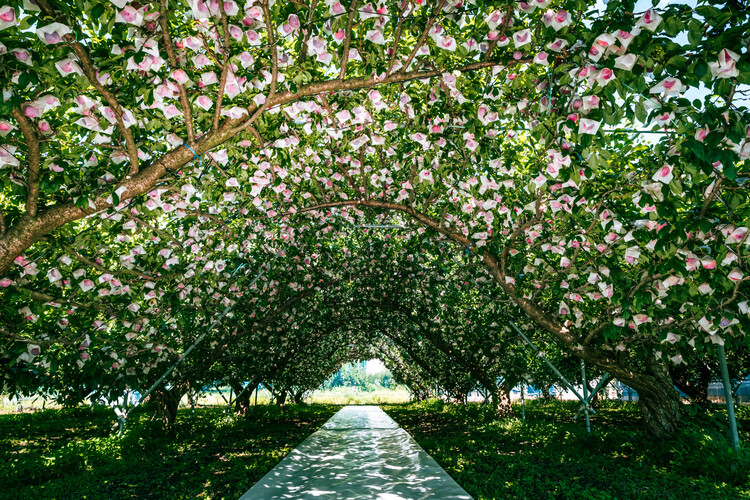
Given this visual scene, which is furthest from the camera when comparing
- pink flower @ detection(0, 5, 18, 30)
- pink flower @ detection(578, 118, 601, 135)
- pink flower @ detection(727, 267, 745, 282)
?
pink flower @ detection(727, 267, 745, 282)

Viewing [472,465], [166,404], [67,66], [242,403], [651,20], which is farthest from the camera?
[242,403]

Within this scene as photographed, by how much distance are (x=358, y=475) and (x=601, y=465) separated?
4.52 meters

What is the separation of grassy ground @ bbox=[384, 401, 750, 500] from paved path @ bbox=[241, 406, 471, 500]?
0.44 m

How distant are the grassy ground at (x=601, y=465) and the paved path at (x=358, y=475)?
44 cm

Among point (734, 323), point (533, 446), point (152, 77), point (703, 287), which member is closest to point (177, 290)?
point (152, 77)

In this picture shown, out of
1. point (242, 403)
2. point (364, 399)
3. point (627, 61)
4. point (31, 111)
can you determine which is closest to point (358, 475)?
point (31, 111)

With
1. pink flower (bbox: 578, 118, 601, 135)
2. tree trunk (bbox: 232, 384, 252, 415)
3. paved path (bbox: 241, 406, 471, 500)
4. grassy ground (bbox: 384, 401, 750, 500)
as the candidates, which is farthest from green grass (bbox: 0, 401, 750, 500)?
tree trunk (bbox: 232, 384, 252, 415)

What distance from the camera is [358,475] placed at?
6395mm

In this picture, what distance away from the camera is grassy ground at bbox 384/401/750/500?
5.42m

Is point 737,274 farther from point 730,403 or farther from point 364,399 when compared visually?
point 364,399

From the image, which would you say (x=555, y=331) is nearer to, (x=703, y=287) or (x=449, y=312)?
(x=703, y=287)

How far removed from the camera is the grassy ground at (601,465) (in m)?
5.42

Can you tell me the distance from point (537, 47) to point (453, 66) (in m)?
0.79

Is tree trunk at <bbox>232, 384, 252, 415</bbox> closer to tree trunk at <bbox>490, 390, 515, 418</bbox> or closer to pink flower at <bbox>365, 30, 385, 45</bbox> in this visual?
tree trunk at <bbox>490, 390, 515, 418</bbox>
